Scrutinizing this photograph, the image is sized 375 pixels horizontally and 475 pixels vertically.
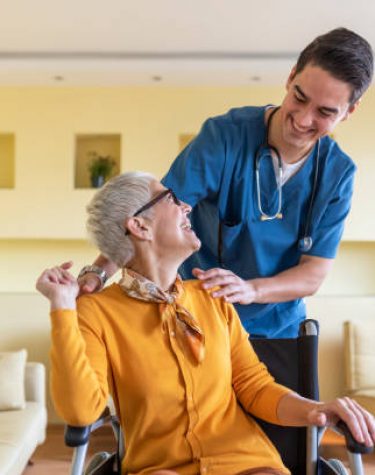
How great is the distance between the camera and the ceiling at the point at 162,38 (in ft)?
12.9

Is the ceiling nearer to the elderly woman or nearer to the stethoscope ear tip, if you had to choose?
the stethoscope ear tip

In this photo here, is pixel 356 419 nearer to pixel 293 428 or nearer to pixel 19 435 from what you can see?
pixel 293 428

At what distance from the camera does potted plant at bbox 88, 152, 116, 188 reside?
561cm

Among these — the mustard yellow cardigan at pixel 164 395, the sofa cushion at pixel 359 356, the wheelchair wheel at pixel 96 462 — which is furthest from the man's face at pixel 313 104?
the sofa cushion at pixel 359 356

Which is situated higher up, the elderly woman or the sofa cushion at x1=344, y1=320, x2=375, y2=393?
the elderly woman

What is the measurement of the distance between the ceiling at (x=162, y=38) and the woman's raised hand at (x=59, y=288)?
270cm

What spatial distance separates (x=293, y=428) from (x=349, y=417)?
0.41 meters

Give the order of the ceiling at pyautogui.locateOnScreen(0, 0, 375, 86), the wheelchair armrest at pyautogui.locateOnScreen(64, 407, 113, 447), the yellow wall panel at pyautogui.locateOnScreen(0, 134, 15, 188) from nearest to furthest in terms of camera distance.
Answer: the wheelchair armrest at pyautogui.locateOnScreen(64, 407, 113, 447), the ceiling at pyautogui.locateOnScreen(0, 0, 375, 86), the yellow wall panel at pyautogui.locateOnScreen(0, 134, 15, 188)

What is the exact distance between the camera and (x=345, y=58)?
157 cm

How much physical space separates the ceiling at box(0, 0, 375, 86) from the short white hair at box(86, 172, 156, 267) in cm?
246

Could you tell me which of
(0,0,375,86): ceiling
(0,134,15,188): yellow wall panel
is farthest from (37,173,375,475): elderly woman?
(0,134,15,188): yellow wall panel

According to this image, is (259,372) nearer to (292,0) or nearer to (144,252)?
(144,252)

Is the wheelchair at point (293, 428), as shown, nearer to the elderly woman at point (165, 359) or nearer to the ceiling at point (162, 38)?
the elderly woman at point (165, 359)

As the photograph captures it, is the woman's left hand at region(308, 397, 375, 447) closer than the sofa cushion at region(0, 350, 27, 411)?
Yes
